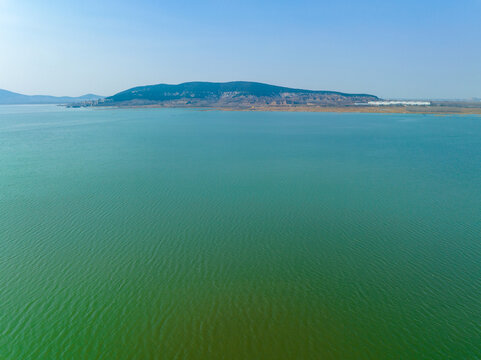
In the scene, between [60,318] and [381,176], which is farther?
[381,176]

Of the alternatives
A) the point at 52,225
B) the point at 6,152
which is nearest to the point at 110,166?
the point at 52,225

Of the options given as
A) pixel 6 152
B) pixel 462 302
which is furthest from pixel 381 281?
pixel 6 152

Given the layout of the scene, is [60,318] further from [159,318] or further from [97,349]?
[159,318]

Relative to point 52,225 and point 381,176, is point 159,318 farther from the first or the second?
point 381,176

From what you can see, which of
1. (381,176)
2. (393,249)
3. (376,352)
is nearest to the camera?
(376,352)

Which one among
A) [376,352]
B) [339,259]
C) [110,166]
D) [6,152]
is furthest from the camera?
[6,152]

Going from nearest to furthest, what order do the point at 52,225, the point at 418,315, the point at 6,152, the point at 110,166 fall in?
the point at 418,315
the point at 52,225
the point at 110,166
the point at 6,152
